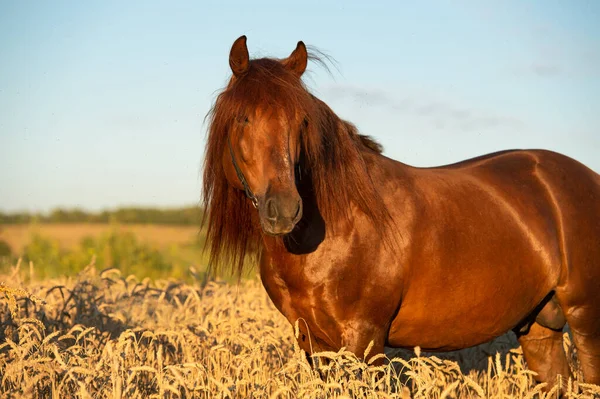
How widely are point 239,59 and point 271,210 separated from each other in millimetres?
1149

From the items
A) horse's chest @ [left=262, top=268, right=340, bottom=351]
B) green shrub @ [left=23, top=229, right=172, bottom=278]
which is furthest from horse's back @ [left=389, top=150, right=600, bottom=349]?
green shrub @ [left=23, top=229, right=172, bottom=278]

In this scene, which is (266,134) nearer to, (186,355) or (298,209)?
(298,209)

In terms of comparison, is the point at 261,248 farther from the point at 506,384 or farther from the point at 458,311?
the point at 506,384

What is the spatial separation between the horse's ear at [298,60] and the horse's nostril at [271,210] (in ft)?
Answer: 3.75

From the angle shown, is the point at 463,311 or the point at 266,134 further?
the point at 463,311

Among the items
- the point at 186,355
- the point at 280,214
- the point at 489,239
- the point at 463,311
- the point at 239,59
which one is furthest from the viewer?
the point at 186,355

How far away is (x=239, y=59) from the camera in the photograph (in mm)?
4438

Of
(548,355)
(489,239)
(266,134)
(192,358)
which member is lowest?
(192,358)

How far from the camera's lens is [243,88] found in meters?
4.28

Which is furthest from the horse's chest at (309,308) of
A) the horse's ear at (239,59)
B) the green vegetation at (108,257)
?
the green vegetation at (108,257)

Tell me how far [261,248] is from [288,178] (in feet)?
3.74

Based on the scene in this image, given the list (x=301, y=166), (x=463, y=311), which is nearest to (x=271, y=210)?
(x=301, y=166)

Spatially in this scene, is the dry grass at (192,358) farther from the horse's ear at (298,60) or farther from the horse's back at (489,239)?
the horse's ear at (298,60)

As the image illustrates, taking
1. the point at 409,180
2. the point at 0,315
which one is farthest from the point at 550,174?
the point at 0,315
